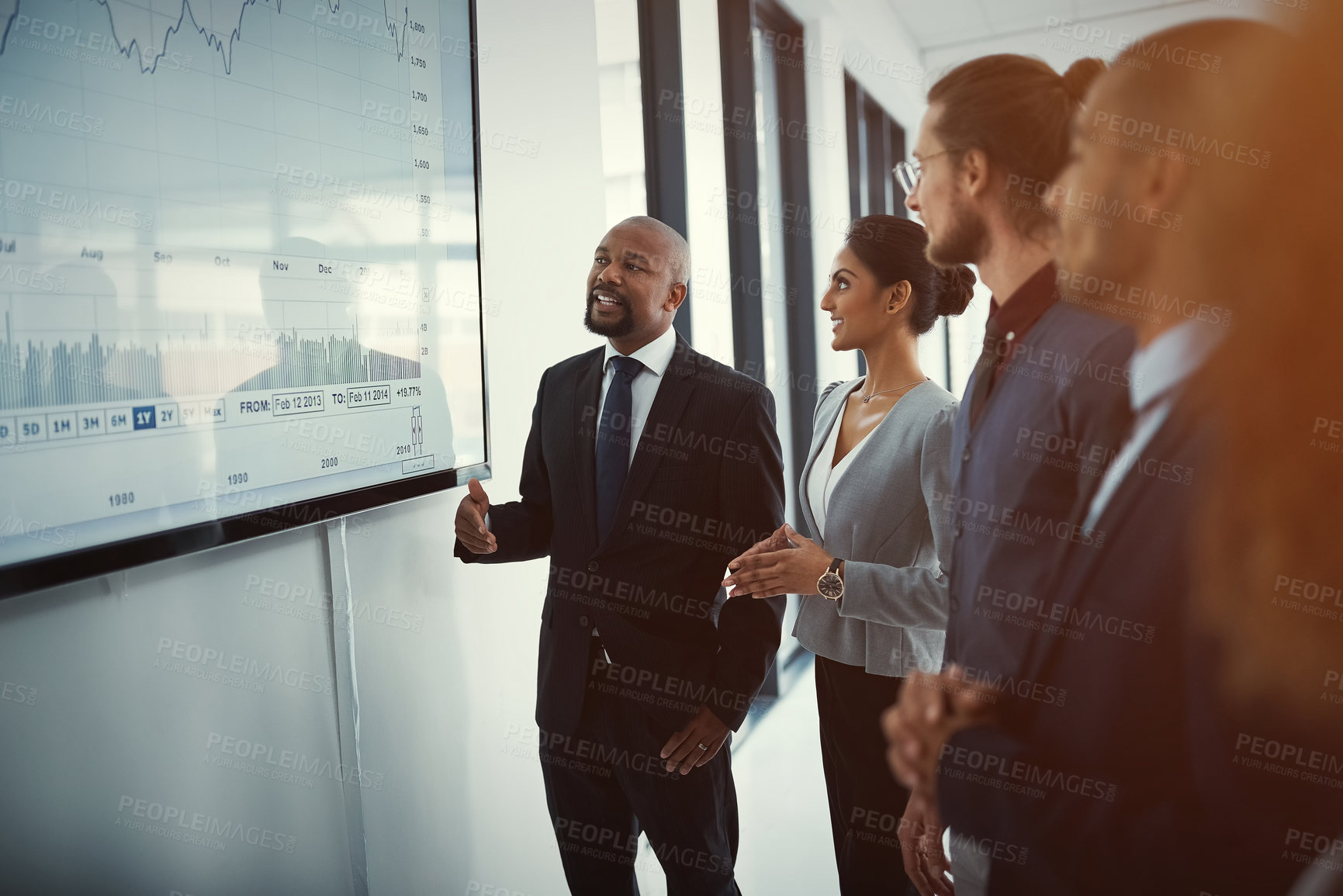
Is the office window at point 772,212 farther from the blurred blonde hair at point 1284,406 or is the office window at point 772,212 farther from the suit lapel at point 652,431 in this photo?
the blurred blonde hair at point 1284,406

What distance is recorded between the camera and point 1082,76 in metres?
0.95

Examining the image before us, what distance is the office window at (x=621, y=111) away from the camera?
2945 mm

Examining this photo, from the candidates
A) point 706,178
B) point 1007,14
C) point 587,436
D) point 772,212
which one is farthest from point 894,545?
point 1007,14

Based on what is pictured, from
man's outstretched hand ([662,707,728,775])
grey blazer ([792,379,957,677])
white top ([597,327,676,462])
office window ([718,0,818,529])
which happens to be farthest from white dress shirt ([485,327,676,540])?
office window ([718,0,818,529])

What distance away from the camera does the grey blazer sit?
1.50m

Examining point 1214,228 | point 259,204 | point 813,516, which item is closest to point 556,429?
point 813,516

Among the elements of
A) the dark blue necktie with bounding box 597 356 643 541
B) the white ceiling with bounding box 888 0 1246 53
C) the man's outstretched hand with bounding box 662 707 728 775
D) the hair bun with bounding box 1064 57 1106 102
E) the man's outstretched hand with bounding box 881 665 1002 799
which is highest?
the white ceiling with bounding box 888 0 1246 53

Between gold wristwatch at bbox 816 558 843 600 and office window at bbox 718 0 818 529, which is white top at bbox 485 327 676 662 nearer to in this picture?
gold wristwatch at bbox 816 558 843 600

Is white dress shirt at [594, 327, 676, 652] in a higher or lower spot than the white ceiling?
lower

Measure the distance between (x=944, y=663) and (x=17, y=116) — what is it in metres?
1.34

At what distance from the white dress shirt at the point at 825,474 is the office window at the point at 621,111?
1.47 meters

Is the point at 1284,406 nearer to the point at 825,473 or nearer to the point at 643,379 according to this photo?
the point at 825,473

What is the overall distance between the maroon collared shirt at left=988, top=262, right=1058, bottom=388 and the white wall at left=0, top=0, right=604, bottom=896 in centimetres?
122

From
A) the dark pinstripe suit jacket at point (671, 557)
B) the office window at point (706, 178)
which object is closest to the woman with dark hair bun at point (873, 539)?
the dark pinstripe suit jacket at point (671, 557)
